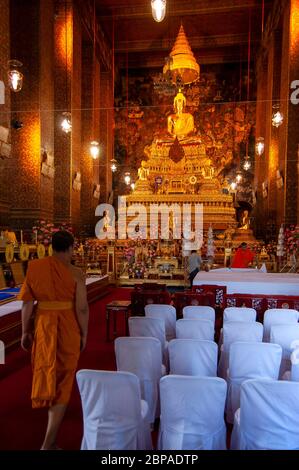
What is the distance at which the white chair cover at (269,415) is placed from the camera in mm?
2197

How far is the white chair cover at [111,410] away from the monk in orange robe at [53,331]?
13.9 inches

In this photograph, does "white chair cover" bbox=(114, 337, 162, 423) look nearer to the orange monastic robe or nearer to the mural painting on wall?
the orange monastic robe

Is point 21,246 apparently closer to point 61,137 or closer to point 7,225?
point 7,225

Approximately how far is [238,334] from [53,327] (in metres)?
1.84

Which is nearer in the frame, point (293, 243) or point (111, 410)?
point (111, 410)

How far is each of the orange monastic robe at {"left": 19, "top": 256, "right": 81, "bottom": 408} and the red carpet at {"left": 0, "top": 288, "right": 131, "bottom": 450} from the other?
503mm

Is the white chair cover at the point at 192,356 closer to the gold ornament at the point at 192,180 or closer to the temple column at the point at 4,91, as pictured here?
the temple column at the point at 4,91

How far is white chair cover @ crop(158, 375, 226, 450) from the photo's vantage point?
88.4 inches

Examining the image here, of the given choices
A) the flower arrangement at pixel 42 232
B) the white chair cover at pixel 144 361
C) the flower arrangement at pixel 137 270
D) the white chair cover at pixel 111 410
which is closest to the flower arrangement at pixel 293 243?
the flower arrangement at pixel 137 270

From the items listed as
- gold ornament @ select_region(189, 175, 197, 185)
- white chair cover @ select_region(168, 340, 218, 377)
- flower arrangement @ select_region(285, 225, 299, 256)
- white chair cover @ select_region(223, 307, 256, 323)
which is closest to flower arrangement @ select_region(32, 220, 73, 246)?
flower arrangement @ select_region(285, 225, 299, 256)

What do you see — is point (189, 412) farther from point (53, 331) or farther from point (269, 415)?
point (53, 331)

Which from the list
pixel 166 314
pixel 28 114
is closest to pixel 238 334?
pixel 166 314

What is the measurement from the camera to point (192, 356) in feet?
10.3
